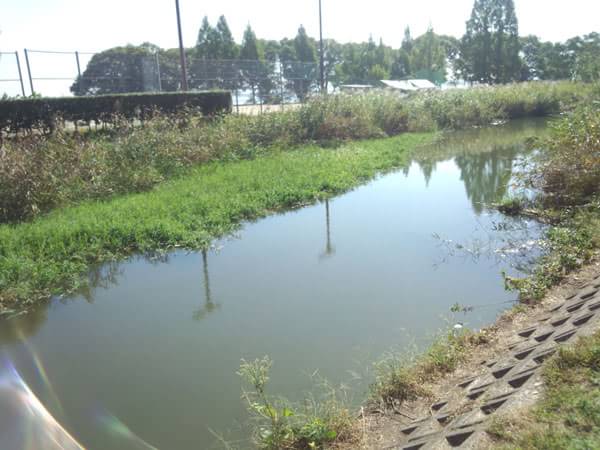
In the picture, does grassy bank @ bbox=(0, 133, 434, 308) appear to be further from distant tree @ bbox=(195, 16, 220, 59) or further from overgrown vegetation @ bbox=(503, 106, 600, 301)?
distant tree @ bbox=(195, 16, 220, 59)

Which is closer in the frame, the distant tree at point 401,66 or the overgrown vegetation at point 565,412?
the overgrown vegetation at point 565,412

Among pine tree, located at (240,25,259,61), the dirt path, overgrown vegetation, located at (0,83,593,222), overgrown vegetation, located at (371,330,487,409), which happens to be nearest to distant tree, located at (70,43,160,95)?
overgrown vegetation, located at (0,83,593,222)

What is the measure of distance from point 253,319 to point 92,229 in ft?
11.7

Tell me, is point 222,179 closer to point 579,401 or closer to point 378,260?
point 378,260

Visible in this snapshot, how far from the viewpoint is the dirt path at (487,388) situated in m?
2.81

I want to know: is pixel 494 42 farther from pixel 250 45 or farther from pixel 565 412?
pixel 565 412

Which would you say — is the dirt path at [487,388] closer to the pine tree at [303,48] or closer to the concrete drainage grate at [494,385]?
the concrete drainage grate at [494,385]

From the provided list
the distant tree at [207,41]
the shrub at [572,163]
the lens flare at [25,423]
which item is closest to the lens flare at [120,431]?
the lens flare at [25,423]

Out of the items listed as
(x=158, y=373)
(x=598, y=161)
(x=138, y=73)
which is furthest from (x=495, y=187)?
(x=138, y=73)

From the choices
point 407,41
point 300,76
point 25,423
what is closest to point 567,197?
point 25,423

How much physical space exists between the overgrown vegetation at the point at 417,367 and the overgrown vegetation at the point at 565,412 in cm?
113

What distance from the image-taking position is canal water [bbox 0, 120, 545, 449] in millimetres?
4055

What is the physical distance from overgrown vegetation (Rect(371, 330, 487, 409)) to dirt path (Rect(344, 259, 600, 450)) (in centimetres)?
8

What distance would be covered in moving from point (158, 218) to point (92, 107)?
8.34m
